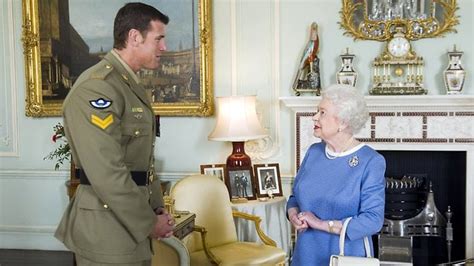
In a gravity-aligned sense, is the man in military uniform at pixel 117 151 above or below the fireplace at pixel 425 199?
above

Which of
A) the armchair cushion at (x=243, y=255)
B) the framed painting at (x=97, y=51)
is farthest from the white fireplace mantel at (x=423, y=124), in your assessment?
the armchair cushion at (x=243, y=255)

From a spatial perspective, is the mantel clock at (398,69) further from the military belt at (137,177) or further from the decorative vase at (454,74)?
the military belt at (137,177)

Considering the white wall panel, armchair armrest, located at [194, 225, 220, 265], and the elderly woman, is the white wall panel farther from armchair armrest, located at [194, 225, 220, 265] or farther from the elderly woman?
the elderly woman

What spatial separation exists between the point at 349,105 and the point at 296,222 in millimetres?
537

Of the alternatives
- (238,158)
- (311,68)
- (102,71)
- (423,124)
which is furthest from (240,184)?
(102,71)

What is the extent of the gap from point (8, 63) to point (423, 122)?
3709 millimetres

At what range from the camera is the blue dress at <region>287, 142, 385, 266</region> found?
2182 millimetres

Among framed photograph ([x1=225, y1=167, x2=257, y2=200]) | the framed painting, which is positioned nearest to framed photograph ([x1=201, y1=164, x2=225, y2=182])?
framed photograph ([x1=225, y1=167, x2=257, y2=200])

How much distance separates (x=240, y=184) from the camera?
167 inches

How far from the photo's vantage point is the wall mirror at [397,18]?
4.39 m

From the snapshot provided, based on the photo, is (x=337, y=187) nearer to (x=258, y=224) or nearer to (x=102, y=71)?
(x=102, y=71)

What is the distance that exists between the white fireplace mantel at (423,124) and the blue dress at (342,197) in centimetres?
213

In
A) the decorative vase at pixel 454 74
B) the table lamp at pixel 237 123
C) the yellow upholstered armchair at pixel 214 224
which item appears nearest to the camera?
the yellow upholstered armchair at pixel 214 224

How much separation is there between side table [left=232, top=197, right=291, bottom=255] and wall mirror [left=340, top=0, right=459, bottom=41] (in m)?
1.54
